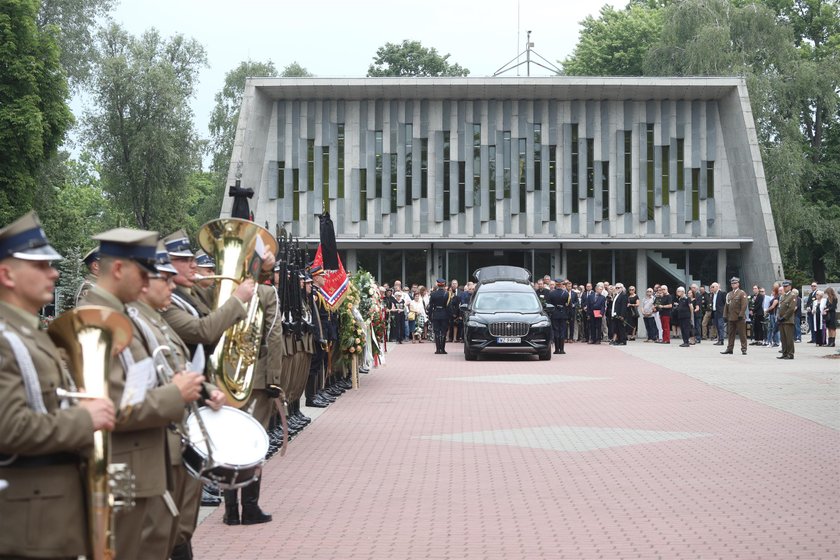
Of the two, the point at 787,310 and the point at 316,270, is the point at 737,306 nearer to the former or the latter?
the point at 787,310

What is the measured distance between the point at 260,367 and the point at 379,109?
39.2 m

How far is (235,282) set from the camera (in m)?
7.07

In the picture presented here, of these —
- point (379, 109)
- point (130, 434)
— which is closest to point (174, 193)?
point (379, 109)

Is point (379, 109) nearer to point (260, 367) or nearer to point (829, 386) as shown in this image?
point (829, 386)

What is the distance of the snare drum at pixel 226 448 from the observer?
18.8 feet

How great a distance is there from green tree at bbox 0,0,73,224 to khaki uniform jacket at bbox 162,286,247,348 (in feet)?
119

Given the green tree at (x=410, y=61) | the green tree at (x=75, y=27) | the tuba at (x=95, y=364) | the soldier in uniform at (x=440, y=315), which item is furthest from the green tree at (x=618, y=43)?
the tuba at (x=95, y=364)

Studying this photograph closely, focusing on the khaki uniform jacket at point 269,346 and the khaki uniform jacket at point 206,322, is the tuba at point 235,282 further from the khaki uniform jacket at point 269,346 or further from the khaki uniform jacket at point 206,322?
the khaki uniform jacket at point 269,346

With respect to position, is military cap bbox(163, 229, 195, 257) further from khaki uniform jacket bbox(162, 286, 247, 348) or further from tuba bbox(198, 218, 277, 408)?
khaki uniform jacket bbox(162, 286, 247, 348)

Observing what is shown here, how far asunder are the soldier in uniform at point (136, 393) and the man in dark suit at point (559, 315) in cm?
2674

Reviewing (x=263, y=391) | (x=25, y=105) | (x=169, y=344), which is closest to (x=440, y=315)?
(x=25, y=105)

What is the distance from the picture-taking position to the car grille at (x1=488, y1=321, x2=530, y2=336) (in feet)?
92.5

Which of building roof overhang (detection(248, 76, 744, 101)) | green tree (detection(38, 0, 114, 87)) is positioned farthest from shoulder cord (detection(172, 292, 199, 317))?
green tree (detection(38, 0, 114, 87))

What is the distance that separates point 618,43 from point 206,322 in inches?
2458
